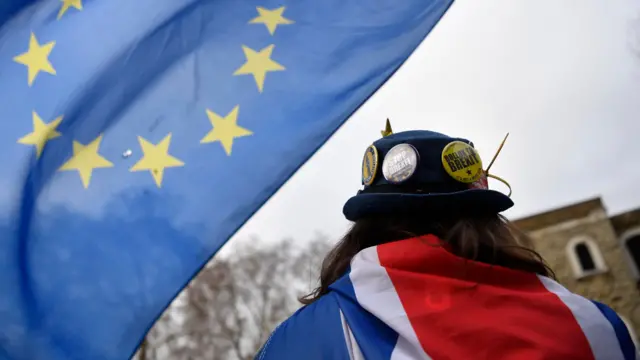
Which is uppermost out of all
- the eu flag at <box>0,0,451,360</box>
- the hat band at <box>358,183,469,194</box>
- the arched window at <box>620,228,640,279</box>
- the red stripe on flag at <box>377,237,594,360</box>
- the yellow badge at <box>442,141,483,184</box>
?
the arched window at <box>620,228,640,279</box>

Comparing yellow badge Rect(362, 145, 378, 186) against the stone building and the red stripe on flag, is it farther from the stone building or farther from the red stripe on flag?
the stone building

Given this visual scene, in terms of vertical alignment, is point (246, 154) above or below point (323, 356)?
above

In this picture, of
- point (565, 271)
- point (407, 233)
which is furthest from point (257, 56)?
point (565, 271)

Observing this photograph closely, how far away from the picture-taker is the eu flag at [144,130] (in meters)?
2.34

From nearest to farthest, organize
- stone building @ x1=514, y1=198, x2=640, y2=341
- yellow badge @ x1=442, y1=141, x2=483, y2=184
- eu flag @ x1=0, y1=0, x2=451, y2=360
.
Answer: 1. yellow badge @ x1=442, y1=141, x2=483, y2=184
2. eu flag @ x1=0, y1=0, x2=451, y2=360
3. stone building @ x1=514, y1=198, x2=640, y2=341

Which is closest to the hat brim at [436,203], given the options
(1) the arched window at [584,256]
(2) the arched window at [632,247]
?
(1) the arched window at [584,256]

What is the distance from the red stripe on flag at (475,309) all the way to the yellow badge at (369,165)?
0.97 ft

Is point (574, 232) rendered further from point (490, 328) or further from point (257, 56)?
point (490, 328)

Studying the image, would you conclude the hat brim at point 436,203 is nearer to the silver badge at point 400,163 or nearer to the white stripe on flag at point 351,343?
the silver badge at point 400,163

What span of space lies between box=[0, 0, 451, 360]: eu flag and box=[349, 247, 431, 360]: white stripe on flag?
1.27m

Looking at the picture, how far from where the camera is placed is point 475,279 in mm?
1304

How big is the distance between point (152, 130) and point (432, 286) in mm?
1846

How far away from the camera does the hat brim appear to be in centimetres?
146

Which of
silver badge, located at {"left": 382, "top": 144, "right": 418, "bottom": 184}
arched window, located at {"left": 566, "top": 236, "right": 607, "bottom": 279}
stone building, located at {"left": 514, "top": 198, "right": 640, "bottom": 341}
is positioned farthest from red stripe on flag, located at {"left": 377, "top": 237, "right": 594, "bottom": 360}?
arched window, located at {"left": 566, "top": 236, "right": 607, "bottom": 279}
